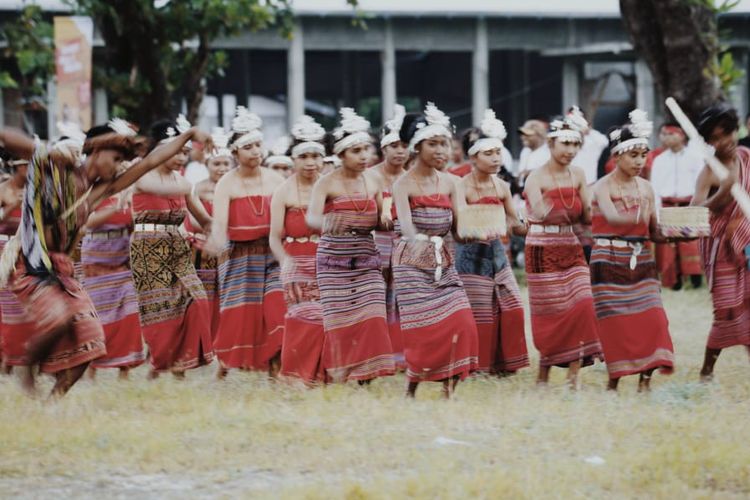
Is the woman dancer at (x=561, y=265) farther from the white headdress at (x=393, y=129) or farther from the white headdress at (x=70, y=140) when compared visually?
the white headdress at (x=70, y=140)

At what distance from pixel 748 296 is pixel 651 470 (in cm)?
326

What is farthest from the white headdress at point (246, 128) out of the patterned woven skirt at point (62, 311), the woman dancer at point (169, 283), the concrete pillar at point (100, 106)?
the concrete pillar at point (100, 106)

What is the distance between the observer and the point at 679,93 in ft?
48.6

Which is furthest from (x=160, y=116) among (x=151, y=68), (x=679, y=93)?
(x=679, y=93)

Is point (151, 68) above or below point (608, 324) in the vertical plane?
above

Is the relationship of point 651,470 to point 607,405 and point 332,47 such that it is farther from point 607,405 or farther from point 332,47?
point 332,47

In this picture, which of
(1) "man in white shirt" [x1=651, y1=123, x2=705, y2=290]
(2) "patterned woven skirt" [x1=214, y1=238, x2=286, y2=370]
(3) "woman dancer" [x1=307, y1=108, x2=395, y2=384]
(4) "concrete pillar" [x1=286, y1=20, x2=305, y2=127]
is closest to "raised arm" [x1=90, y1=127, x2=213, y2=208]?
(3) "woman dancer" [x1=307, y1=108, x2=395, y2=384]

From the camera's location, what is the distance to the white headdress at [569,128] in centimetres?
941

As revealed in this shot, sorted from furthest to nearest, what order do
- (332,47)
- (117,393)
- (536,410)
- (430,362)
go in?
1. (332,47)
2. (117,393)
3. (430,362)
4. (536,410)

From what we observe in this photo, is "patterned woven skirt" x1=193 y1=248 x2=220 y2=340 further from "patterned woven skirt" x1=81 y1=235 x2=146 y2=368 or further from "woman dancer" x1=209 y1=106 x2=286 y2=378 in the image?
"patterned woven skirt" x1=81 y1=235 x2=146 y2=368

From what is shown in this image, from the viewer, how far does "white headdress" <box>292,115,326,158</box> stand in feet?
31.0

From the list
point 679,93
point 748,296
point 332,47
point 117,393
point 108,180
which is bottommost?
point 117,393

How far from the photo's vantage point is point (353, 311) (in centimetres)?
879

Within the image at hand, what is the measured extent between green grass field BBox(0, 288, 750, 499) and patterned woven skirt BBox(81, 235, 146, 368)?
0.98 m
